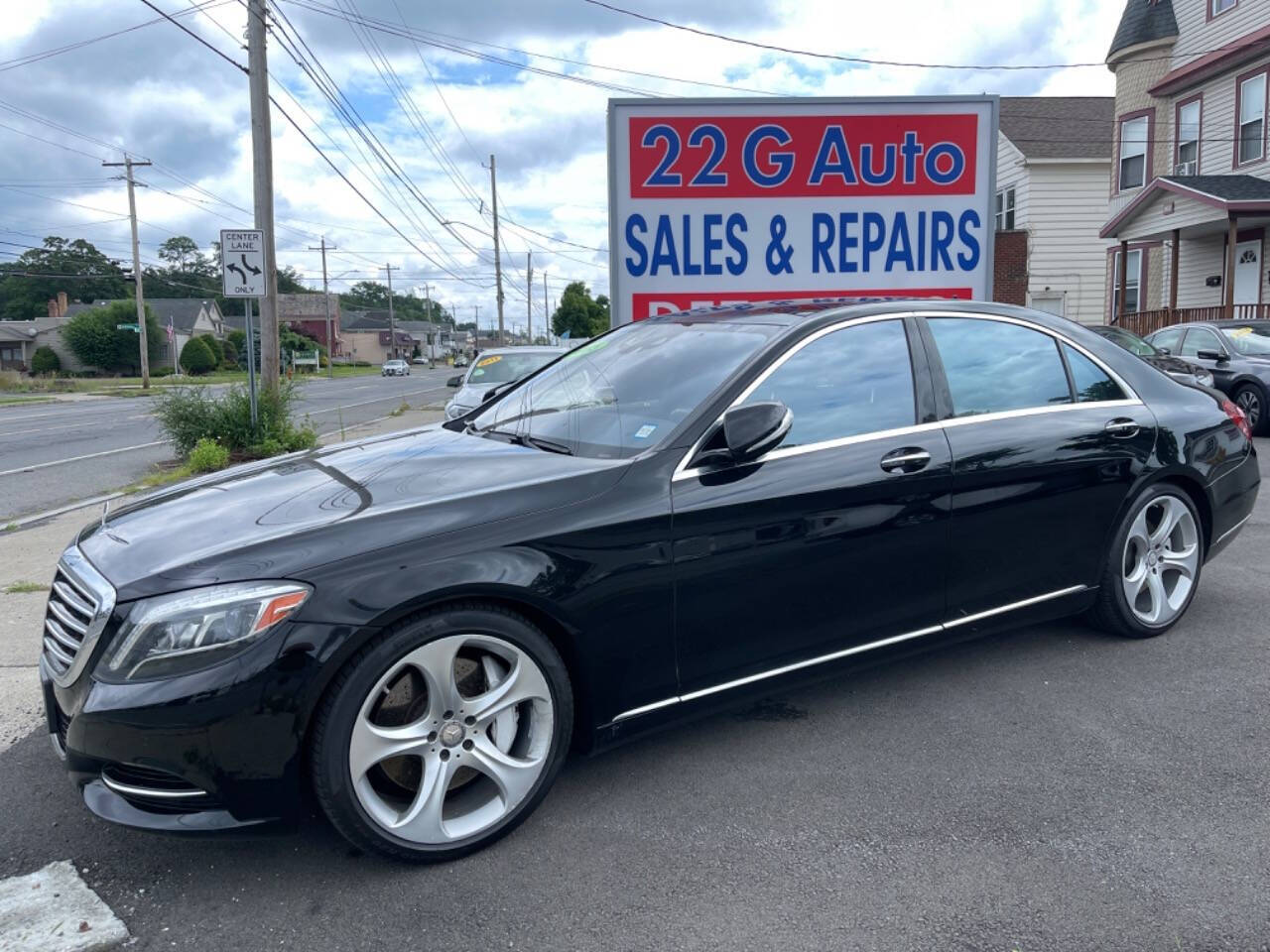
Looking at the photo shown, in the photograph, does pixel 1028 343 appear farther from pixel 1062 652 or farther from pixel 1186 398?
pixel 1062 652

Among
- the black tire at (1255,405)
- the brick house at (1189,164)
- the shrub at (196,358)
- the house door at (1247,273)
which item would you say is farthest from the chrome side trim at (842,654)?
the shrub at (196,358)

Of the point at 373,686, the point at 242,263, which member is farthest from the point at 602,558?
the point at 242,263

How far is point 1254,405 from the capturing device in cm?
1209

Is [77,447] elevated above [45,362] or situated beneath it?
situated beneath

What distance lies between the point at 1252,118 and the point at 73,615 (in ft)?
77.5

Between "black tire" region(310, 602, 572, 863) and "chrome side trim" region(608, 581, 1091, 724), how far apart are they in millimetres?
334

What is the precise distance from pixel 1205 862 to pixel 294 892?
257 cm

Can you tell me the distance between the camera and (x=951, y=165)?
8047mm

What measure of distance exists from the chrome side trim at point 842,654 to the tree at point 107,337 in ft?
215

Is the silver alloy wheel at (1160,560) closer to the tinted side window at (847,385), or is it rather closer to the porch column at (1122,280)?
the tinted side window at (847,385)

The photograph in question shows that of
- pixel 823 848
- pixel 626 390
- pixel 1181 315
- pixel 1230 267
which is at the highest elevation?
pixel 1230 267

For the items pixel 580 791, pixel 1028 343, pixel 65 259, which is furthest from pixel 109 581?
pixel 65 259

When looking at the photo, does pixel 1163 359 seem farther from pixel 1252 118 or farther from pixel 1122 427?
pixel 1252 118

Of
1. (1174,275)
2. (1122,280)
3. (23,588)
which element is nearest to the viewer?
(23,588)
